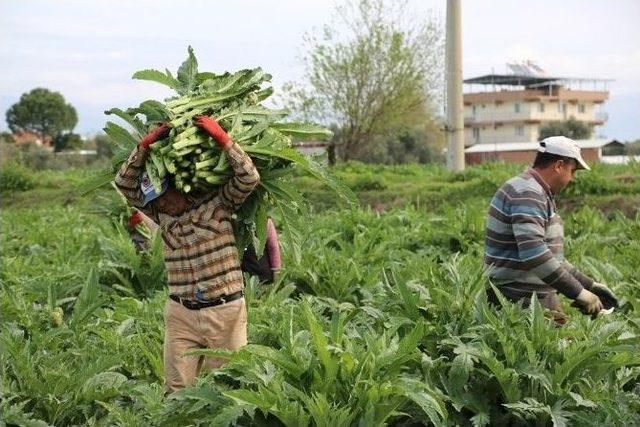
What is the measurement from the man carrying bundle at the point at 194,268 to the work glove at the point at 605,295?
96.2 inches

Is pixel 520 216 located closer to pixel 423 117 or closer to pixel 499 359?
pixel 499 359

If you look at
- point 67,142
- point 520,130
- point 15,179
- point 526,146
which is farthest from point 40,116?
point 15,179

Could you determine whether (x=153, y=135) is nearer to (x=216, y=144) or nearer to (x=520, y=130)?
(x=216, y=144)

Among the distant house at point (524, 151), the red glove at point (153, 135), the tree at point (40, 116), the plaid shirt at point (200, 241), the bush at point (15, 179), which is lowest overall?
the distant house at point (524, 151)

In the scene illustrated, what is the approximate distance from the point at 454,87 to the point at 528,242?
14020 mm

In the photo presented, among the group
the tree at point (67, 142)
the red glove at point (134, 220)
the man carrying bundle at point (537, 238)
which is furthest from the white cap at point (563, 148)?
the tree at point (67, 142)

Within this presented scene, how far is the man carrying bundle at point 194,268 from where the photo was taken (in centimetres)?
514

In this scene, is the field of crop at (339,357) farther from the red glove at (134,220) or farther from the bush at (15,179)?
the bush at (15,179)

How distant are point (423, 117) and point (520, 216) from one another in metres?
29.8

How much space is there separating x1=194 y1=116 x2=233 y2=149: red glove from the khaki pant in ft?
3.07

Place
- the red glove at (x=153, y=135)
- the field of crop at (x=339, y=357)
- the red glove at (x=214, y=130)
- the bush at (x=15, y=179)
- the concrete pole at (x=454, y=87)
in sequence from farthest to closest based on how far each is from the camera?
1. the bush at (x=15, y=179)
2. the concrete pole at (x=454, y=87)
3. the red glove at (x=153, y=135)
4. the red glove at (x=214, y=130)
5. the field of crop at (x=339, y=357)

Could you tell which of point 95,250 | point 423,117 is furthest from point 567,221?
point 423,117

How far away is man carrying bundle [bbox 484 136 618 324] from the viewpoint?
571 cm

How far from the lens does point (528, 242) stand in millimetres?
5699
